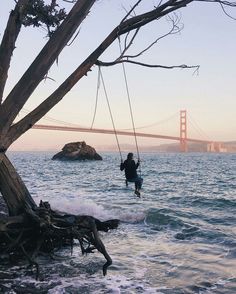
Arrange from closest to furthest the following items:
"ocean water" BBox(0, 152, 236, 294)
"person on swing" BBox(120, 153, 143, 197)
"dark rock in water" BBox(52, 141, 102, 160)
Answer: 1. "ocean water" BBox(0, 152, 236, 294)
2. "person on swing" BBox(120, 153, 143, 197)
3. "dark rock in water" BBox(52, 141, 102, 160)

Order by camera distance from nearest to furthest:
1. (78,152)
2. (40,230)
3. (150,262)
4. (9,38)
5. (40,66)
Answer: (40,230) < (40,66) < (9,38) < (150,262) < (78,152)

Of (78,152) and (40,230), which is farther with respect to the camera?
(78,152)

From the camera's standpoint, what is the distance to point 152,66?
24.4 ft

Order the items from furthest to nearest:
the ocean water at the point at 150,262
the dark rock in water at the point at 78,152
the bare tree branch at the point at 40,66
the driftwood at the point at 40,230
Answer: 1. the dark rock in water at the point at 78,152
2. the bare tree branch at the point at 40,66
3. the driftwood at the point at 40,230
4. the ocean water at the point at 150,262

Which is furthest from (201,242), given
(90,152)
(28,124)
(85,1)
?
(90,152)

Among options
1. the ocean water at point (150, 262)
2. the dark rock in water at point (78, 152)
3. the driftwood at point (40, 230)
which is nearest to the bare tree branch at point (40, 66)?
the driftwood at point (40, 230)

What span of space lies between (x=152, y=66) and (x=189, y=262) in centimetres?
387

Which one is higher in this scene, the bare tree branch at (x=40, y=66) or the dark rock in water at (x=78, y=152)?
the bare tree branch at (x=40, y=66)

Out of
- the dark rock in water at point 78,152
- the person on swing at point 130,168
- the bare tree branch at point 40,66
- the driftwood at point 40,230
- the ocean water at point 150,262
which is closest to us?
the ocean water at point 150,262

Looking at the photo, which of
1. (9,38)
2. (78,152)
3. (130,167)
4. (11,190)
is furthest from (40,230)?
(78,152)

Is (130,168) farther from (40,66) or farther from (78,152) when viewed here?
(78,152)

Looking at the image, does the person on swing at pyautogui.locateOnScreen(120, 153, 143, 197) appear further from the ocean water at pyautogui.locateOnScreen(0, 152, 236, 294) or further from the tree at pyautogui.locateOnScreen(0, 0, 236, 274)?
the tree at pyautogui.locateOnScreen(0, 0, 236, 274)

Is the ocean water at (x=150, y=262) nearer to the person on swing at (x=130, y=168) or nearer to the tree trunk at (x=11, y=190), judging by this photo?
the tree trunk at (x=11, y=190)

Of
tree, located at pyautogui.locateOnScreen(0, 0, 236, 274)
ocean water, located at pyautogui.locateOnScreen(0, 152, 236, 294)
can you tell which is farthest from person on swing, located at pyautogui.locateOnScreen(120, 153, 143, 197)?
tree, located at pyautogui.locateOnScreen(0, 0, 236, 274)
